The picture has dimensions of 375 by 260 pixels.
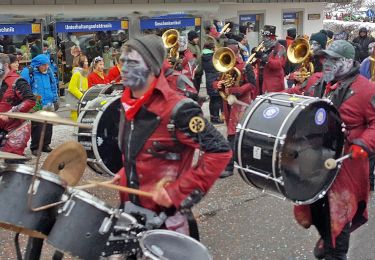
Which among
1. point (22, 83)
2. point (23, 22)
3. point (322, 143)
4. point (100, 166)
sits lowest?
point (100, 166)

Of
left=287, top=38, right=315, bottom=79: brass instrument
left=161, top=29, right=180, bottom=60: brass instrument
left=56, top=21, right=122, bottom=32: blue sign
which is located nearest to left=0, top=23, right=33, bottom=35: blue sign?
left=56, top=21, right=122, bottom=32: blue sign

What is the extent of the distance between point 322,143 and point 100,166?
2.10m

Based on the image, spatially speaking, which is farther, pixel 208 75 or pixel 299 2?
pixel 299 2

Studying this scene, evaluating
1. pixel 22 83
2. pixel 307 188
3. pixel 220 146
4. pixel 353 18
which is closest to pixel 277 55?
pixel 22 83

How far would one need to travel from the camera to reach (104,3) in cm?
1248

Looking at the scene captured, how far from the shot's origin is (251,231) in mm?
5285

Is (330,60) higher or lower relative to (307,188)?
higher

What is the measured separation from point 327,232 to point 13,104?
3450 millimetres

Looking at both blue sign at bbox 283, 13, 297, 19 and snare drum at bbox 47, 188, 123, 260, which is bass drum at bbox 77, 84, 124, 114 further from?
blue sign at bbox 283, 13, 297, 19

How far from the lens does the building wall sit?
11539 millimetres

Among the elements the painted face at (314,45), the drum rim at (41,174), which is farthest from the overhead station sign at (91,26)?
the drum rim at (41,174)

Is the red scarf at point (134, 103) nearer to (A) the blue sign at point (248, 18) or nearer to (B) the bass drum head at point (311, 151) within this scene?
(B) the bass drum head at point (311, 151)

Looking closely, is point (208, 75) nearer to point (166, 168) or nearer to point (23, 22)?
point (23, 22)

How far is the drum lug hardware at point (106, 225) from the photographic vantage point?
2862mm
